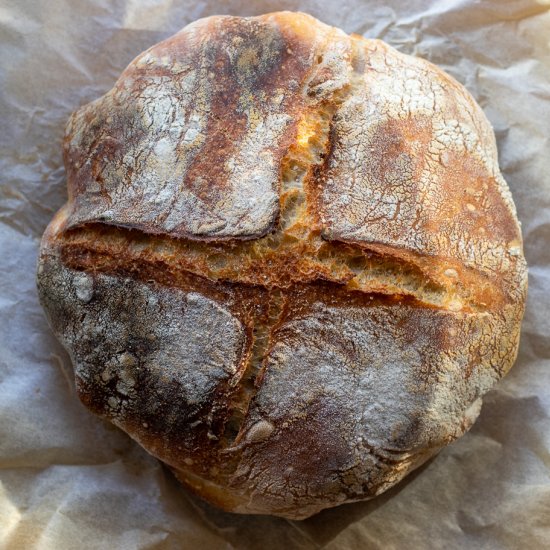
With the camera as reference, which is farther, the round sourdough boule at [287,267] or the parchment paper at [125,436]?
the parchment paper at [125,436]

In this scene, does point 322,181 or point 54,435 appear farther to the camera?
point 54,435

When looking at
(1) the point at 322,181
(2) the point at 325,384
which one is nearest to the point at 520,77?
(1) the point at 322,181

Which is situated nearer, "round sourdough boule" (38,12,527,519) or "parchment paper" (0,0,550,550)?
"round sourdough boule" (38,12,527,519)

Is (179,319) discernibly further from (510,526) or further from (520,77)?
(520,77)

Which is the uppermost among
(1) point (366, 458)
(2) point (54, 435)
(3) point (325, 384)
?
(3) point (325, 384)
